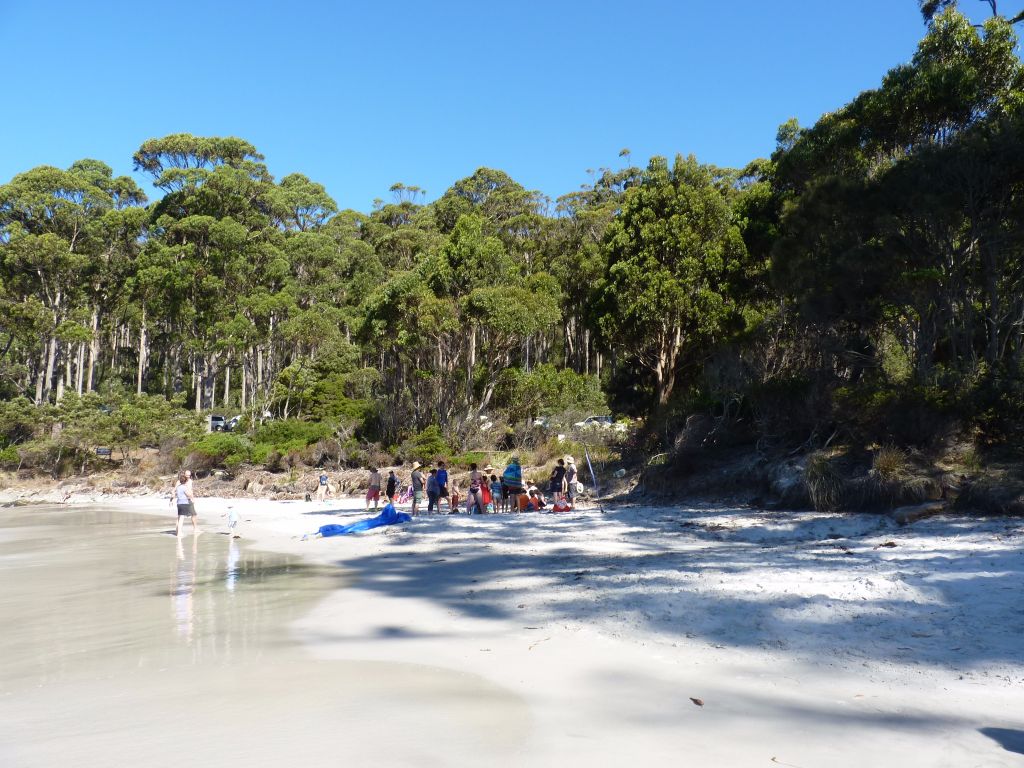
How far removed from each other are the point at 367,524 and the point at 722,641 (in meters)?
9.91

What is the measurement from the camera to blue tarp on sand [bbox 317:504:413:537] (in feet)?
46.4

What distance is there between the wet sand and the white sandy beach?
11 centimetres

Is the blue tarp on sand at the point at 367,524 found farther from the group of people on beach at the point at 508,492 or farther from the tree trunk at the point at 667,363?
the tree trunk at the point at 667,363

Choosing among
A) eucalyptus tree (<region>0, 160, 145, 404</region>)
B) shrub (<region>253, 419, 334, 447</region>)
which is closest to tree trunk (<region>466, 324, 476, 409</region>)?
shrub (<region>253, 419, 334, 447</region>)

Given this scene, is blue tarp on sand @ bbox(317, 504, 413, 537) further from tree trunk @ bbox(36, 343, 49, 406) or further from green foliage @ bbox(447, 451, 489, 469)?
tree trunk @ bbox(36, 343, 49, 406)

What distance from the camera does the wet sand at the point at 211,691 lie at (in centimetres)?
399

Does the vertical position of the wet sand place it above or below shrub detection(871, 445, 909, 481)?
below

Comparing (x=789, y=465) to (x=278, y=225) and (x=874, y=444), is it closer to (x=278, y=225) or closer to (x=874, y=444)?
(x=874, y=444)

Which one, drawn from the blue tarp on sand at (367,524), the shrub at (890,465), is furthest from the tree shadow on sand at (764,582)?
the blue tarp on sand at (367,524)

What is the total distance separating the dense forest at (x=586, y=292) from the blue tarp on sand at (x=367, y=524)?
6889mm

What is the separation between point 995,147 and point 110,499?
94.6ft

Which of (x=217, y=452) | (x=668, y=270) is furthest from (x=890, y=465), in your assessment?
(x=217, y=452)

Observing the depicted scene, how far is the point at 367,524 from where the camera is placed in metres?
14.4

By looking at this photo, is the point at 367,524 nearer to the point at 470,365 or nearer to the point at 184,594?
the point at 184,594
